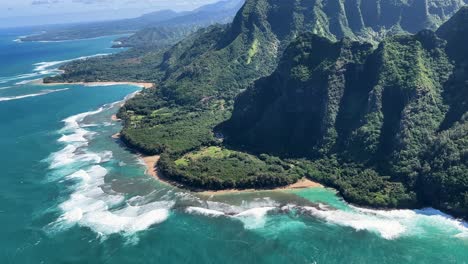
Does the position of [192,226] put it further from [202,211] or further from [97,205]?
[97,205]

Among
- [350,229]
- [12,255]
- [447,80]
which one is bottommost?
[12,255]

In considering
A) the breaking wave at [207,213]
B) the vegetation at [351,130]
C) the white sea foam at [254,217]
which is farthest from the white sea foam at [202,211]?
the vegetation at [351,130]

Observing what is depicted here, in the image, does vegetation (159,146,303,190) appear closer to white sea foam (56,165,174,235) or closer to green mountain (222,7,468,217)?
green mountain (222,7,468,217)

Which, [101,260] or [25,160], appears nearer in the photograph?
[101,260]

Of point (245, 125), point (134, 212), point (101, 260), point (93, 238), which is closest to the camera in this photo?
point (101, 260)

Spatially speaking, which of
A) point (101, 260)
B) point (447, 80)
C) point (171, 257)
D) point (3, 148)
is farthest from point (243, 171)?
point (3, 148)

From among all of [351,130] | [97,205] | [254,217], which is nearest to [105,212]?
[97,205]

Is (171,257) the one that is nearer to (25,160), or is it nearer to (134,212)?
(134,212)
